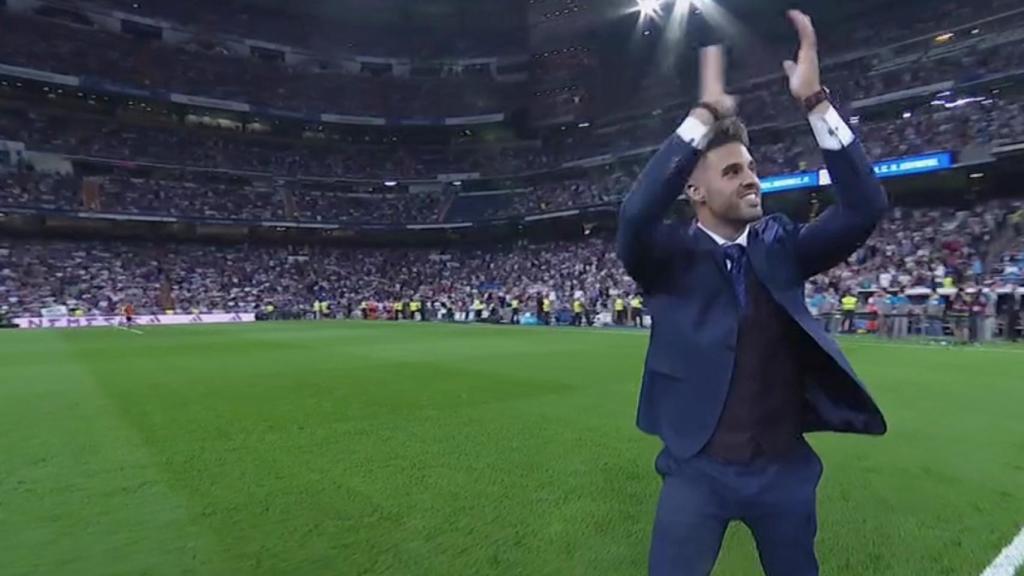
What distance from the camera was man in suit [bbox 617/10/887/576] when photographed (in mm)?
2086

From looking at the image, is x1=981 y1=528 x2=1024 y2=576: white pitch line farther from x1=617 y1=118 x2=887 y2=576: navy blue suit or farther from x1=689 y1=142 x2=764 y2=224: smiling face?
x1=689 y1=142 x2=764 y2=224: smiling face

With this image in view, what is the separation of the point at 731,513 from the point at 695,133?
1.22m

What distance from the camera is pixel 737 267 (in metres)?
2.21

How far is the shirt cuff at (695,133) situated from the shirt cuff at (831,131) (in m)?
0.33

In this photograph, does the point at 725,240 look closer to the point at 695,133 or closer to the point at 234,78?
the point at 695,133

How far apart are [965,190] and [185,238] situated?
53.6 m

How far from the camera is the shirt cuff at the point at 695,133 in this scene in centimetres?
206

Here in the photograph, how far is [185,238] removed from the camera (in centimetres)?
5359

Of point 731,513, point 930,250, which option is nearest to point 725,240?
point 731,513

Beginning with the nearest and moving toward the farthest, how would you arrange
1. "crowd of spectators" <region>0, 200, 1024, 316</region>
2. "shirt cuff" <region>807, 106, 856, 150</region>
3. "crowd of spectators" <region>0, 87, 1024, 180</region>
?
"shirt cuff" <region>807, 106, 856, 150</region>
"crowd of spectators" <region>0, 200, 1024, 316</region>
"crowd of spectators" <region>0, 87, 1024, 180</region>

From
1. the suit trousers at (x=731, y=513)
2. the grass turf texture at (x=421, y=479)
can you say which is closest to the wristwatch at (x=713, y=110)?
the suit trousers at (x=731, y=513)

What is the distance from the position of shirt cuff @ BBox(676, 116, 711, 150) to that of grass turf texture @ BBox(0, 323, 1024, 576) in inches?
103

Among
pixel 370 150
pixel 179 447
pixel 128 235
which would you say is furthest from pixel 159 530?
pixel 370 150

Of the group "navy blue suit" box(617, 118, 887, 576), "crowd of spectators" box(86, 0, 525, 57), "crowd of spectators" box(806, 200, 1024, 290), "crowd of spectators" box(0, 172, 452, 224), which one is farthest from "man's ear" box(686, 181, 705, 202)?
"crowd of spectators" box(86, 0, 525, 57)
